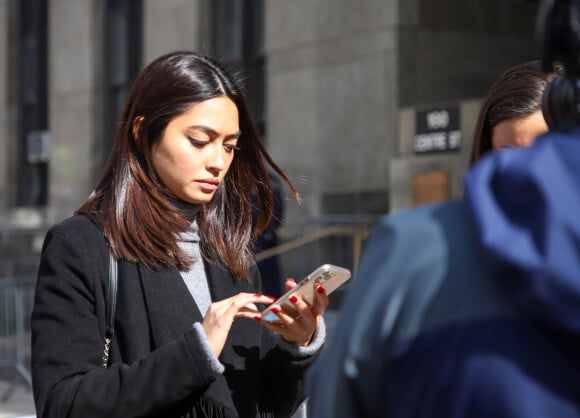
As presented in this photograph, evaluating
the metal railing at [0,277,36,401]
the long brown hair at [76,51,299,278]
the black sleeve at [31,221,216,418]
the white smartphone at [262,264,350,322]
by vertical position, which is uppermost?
Answer: the long brown hair at [76,51,299,278]

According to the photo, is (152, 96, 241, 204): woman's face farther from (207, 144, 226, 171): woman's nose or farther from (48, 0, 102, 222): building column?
(48, 0, 102, 222): building column

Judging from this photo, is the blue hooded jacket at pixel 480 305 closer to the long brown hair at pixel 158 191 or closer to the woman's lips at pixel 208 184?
the long brown hair at pixel 158 191

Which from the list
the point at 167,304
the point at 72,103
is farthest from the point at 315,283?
the point at 72,103

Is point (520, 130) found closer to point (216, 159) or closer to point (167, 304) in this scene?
point (216, 159)

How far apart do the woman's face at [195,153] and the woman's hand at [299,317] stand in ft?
1.35

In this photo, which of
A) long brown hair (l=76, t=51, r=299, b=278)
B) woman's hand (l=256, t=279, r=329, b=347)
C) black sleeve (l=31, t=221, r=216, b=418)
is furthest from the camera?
long brown hair (l=76, t=51, r=299, b=278)

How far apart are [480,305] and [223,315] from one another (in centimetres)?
144

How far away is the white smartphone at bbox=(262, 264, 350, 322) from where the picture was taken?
269 cm

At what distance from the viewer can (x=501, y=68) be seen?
1543 centimetres

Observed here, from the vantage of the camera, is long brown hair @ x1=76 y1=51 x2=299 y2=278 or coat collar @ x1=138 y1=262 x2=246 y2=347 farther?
long brown hair @ x1=76 y1=51 x2=299 y2=278

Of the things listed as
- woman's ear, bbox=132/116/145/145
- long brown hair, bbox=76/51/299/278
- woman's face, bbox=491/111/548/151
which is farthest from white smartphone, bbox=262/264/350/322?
woman's face, bbox=491/111/548/151

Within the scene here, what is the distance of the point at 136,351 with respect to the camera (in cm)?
279

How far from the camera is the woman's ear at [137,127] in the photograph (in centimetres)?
313

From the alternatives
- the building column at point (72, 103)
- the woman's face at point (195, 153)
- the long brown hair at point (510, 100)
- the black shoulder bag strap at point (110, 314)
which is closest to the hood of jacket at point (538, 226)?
the black shoulder bag strap at point (110, 314)
